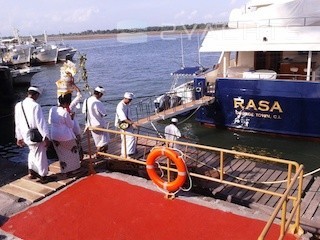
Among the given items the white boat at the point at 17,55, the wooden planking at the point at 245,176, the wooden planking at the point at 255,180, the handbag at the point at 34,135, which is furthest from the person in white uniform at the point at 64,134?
the white boat at the point at 17,55

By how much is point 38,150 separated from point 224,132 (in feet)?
27.4

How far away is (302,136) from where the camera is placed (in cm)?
1080

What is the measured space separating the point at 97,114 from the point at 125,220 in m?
2.62

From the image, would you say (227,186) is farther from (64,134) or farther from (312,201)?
(64,134)

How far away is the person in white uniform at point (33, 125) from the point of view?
542 cm

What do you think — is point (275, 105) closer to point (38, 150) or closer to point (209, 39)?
point (209, 39)

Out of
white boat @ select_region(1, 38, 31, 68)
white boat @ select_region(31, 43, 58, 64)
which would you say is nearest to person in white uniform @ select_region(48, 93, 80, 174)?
white boat @ select_region(1, 38, 31, 68)

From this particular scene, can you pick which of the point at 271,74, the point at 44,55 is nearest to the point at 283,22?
the point at 271,74

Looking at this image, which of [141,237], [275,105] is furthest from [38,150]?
[275,105]

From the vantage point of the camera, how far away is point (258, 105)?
10.8 metres

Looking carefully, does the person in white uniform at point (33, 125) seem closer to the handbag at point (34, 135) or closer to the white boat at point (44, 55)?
the handbag at point (34, 135)

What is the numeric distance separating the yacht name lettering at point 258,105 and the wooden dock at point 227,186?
142 inches

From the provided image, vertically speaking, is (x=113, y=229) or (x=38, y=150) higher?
(x=38, y=150)

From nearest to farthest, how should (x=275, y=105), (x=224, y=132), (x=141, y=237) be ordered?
(x=141, y=237)
(x=275, y=105)
(x=224, y=132)
